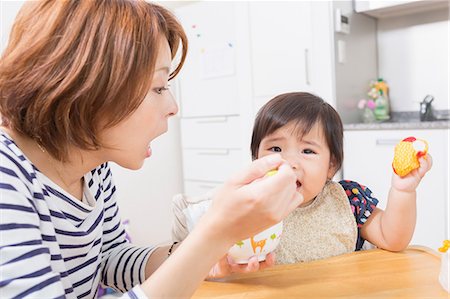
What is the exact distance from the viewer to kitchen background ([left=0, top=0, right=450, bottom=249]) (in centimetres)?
238

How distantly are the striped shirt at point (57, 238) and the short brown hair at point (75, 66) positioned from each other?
0.07 meters

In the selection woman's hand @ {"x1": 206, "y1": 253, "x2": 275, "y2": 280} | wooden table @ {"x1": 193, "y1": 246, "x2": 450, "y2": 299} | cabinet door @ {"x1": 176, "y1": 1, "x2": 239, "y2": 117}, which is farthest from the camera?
cabinet door @ {"x1": 176, "y1": 1, "x2": 239, "y2": 117}

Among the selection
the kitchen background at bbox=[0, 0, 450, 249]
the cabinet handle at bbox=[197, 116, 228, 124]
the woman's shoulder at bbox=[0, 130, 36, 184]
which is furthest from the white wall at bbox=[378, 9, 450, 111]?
the woman's shoulder at bbox=[0, 130, 36, 184]

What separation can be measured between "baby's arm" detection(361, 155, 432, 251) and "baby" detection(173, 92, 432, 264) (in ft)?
0.05

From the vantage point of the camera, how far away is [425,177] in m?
2.21

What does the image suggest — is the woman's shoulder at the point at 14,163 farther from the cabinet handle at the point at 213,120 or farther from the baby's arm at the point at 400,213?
the cabinet handle at the point at 213,120

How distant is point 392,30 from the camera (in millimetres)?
3004

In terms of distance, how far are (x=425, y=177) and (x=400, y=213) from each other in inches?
52.2

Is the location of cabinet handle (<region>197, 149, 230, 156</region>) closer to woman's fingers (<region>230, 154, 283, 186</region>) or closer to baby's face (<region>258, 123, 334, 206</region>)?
baby's face (<region>258, 123, 334, 206</region>)

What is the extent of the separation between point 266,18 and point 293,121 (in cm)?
192

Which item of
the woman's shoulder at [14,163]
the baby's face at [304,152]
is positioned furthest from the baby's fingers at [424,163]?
the woman's shoulder at [14,163]

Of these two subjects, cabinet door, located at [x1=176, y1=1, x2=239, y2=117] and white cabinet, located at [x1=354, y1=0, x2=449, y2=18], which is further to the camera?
cabinet door, located at [x1=176, y1=1, x2=239, y2=117]

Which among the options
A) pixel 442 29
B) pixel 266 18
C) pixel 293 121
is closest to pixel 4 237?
pixel 293 121

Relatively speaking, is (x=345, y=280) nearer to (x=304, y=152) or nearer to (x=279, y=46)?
(x=304, y=152)
